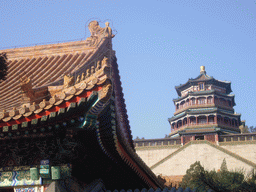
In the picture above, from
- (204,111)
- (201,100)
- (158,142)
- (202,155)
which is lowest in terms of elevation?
(202,155)

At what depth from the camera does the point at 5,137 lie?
5344 millimetres

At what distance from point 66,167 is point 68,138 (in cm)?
51

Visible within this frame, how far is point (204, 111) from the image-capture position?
4334 cm

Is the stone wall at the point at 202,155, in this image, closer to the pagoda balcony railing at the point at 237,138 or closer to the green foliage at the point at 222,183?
the pagoda balcony railing at the point at 237,138

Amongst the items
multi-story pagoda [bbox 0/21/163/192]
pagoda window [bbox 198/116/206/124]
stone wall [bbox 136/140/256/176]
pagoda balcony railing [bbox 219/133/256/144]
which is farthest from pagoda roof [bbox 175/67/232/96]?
multi-story pagoda [bbox 0/21/163/192]

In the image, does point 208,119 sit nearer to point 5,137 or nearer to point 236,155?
point 236,155

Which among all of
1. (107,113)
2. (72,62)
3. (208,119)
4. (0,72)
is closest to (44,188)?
(107,113)

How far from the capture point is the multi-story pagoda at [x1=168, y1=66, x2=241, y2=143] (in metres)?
42.5

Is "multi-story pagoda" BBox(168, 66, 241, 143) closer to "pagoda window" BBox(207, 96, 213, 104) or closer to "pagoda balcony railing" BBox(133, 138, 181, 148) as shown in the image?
"pagoda window" BBox(207, 96, 213, 104)

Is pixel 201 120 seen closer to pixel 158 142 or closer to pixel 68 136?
pixel 158 142

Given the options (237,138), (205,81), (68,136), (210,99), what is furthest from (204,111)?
Answer: (68,136)

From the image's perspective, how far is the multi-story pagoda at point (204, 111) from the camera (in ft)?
139

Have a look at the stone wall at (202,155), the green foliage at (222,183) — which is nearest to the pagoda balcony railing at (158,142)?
the stone wall at (202,155)

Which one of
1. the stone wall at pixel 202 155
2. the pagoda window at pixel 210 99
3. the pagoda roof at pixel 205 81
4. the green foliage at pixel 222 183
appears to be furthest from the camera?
the pagoda roof at pixel 205 81
